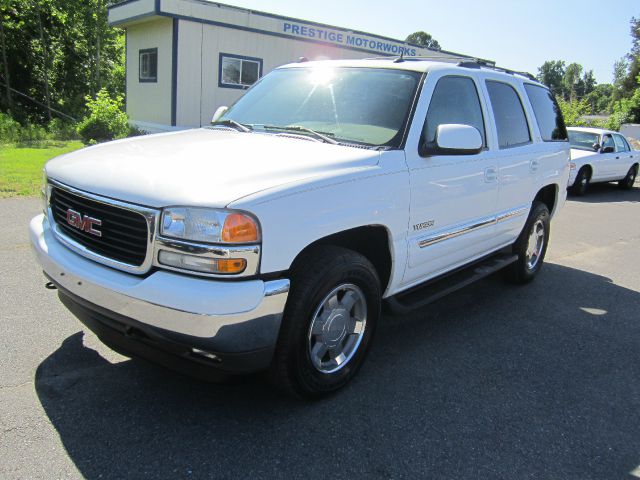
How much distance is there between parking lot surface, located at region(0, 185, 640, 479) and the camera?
2656 mm

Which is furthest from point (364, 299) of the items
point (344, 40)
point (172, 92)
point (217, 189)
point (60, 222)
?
point (344, 40)

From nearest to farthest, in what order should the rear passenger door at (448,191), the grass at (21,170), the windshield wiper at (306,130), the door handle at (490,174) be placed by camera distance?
the windshield wiper at (306,130)
the rear passenger door at (448,191)
the door handle at (490,174)
the grass at (21,170)

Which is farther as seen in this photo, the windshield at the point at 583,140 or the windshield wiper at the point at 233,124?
the windshield at the point at 583,140

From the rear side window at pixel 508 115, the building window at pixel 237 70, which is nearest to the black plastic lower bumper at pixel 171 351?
the rear side window at pixel 508 115

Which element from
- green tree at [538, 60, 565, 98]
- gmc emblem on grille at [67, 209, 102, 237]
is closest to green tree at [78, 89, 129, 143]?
gmc emblem on grille at [67, 209, 102, 237]

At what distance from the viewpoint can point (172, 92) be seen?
1636cm

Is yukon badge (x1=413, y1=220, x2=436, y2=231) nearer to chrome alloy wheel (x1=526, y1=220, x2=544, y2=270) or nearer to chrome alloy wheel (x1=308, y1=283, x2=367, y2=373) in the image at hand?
chrome alloy wheel (x1=308, y1=283, x2=367, y2=373)

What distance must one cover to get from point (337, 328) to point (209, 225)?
43.5 inches

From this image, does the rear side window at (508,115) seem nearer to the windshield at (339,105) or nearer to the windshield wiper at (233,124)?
the windshield at (339,105)

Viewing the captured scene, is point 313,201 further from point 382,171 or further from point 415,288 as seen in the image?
point 415,288

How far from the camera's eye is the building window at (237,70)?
55.6 feet

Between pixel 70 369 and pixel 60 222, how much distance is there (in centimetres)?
93

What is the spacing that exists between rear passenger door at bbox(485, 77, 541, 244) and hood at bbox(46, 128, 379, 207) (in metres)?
1.81

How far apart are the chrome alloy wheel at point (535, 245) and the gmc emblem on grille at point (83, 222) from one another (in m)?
4.27
